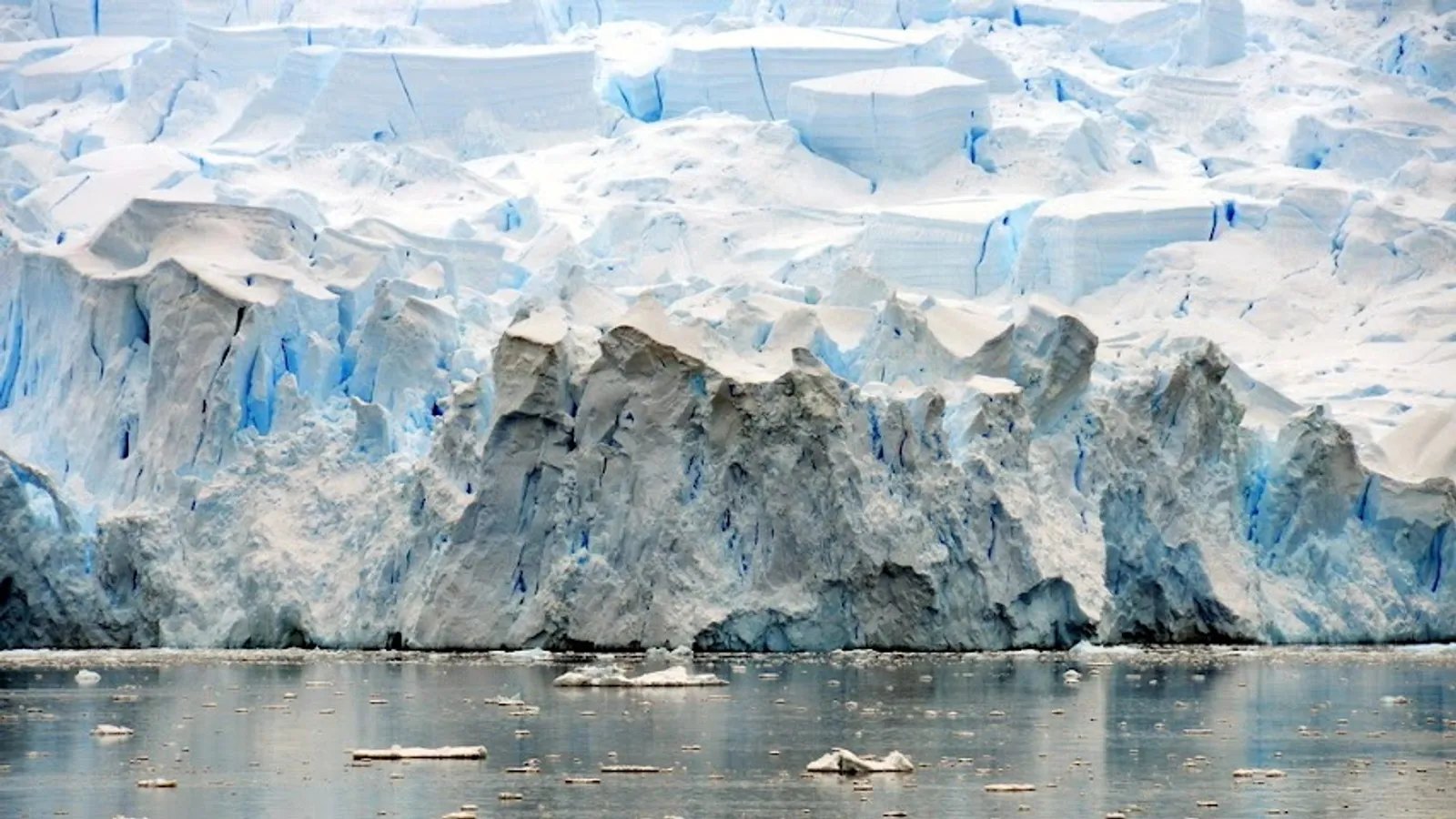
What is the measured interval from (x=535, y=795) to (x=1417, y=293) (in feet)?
77.0

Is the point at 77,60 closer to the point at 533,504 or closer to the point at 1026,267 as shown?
the point at 1026,267

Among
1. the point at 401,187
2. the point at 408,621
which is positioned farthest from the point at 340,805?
the point at 401,187

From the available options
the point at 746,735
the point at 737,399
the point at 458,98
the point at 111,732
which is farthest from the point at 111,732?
the point at 458,98

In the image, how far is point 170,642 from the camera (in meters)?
25.6

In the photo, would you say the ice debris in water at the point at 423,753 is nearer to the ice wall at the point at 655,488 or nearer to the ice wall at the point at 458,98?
the ice wall at the point at 655,488

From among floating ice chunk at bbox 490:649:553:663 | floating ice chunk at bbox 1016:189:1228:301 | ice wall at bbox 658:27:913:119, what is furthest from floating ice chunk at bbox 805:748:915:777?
ice wall at bbox 658:27:913:119

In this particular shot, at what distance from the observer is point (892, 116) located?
3975 cm

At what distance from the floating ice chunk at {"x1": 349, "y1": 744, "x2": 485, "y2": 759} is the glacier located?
7.76m

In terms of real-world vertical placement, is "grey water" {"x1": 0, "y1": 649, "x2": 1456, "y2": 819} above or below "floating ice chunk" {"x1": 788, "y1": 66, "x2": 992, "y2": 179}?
below

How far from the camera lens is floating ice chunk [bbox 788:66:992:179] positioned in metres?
39.5

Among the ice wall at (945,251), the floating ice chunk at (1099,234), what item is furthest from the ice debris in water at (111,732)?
the floating ice chunk at (1099,234)

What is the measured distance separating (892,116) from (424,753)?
78.9 ft

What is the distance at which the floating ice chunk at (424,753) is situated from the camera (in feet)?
54.9

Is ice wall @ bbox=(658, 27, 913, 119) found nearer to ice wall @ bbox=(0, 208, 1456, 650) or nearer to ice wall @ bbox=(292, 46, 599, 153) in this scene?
ice wall @ bbox=(292, 46, 599, 153)
